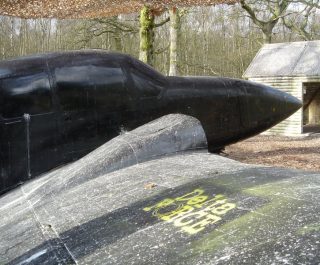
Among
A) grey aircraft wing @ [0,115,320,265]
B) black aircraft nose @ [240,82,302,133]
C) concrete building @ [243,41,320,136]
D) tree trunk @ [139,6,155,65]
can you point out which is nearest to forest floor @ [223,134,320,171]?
concrete building @ [243,41,320,136]

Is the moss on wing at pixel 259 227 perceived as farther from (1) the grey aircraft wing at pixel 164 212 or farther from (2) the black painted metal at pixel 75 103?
(2) the black painted metal at pixel 75 103

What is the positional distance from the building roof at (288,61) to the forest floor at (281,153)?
11.1ft

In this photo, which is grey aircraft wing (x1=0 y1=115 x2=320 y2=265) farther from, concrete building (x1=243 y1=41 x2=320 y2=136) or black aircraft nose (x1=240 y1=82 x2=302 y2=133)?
concrete building (x1=243 y1=41 x2=320 y2=136)

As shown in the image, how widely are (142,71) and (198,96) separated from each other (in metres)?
0.93

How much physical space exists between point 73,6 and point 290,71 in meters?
10.7

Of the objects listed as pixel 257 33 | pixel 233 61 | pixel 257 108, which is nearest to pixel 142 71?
pixel 257 108

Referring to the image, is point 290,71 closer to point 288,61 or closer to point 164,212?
point 288,61

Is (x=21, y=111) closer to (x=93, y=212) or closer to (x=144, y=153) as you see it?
(x=144, y=153)

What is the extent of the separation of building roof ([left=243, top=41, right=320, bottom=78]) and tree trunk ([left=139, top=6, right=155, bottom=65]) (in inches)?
281

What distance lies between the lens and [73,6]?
46.3 ft

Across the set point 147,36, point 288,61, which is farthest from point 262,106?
point 288,61

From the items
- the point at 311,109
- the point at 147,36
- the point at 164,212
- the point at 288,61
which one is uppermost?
the point at 147,36

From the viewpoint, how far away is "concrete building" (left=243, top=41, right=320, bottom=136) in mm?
19656

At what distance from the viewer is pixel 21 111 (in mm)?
5422
